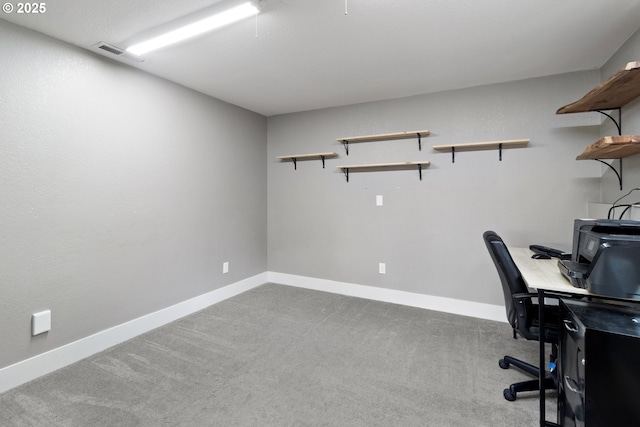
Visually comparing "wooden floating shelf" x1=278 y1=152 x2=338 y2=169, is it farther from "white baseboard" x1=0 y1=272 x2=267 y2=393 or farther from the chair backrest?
the chair backrest

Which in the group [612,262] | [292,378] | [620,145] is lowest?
[292,378]

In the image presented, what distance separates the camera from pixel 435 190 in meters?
3.35

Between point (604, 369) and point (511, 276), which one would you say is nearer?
point (604, 369)

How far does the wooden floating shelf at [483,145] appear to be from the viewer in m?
2.91

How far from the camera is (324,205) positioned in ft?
13.2

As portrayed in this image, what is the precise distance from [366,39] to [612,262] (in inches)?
80.2

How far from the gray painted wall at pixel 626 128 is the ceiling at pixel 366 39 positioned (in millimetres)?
92

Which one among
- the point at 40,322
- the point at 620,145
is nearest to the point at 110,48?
the point at 40,322

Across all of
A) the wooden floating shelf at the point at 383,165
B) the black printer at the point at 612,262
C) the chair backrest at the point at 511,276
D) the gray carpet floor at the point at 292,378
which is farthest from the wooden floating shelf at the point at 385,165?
the black printer at the point at 612,262

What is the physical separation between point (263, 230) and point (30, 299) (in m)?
2.58

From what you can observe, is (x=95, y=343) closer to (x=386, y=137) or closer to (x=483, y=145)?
(x=386, y=137)

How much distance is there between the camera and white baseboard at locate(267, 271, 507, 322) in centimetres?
311

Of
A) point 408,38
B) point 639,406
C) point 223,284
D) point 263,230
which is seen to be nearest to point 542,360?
point 639,406

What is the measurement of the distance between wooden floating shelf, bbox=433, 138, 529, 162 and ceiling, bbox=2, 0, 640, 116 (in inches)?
24.9
